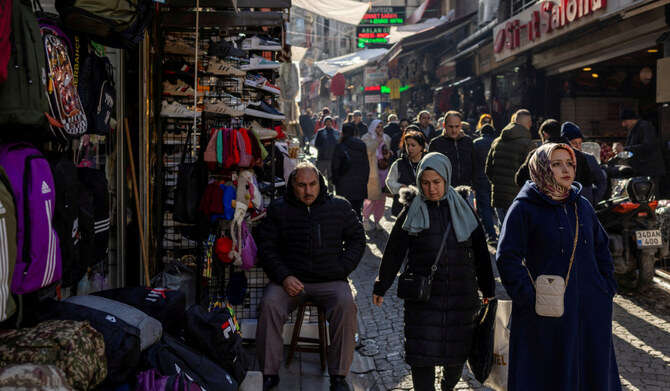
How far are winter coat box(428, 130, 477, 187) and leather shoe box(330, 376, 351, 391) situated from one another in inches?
178

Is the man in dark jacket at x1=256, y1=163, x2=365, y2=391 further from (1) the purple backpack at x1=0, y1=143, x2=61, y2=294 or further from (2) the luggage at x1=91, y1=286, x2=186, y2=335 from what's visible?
(1) the purple backpack at x1=0, y1=143, x2=61, y2=294

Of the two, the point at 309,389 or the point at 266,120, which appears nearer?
the point at 309,389

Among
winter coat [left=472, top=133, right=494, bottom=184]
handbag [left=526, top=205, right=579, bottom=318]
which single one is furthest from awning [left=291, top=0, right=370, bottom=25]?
handbag [left=526, top=205, right=579, bottom=318]

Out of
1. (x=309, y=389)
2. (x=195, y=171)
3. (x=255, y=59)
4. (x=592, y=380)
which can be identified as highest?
(x=255, y=59)

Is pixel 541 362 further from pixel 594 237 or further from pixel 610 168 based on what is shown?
pixel 610 168

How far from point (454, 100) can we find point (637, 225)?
15538mm

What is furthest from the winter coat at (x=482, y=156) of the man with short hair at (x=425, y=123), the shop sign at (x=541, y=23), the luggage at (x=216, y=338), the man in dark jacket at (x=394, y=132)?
the luggage at (x=216, y=338)

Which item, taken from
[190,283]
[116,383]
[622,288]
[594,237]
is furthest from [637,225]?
[116,383]

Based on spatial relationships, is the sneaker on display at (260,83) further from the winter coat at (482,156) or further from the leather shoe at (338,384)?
the winter coat at (482,156)

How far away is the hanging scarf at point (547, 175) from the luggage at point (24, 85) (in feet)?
8.71

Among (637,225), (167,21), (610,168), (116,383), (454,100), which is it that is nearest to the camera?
(116,383)

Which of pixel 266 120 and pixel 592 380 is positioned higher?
pixel 266 120

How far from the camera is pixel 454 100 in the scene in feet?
74.9

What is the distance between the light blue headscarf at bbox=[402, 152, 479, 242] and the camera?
4504 mm
